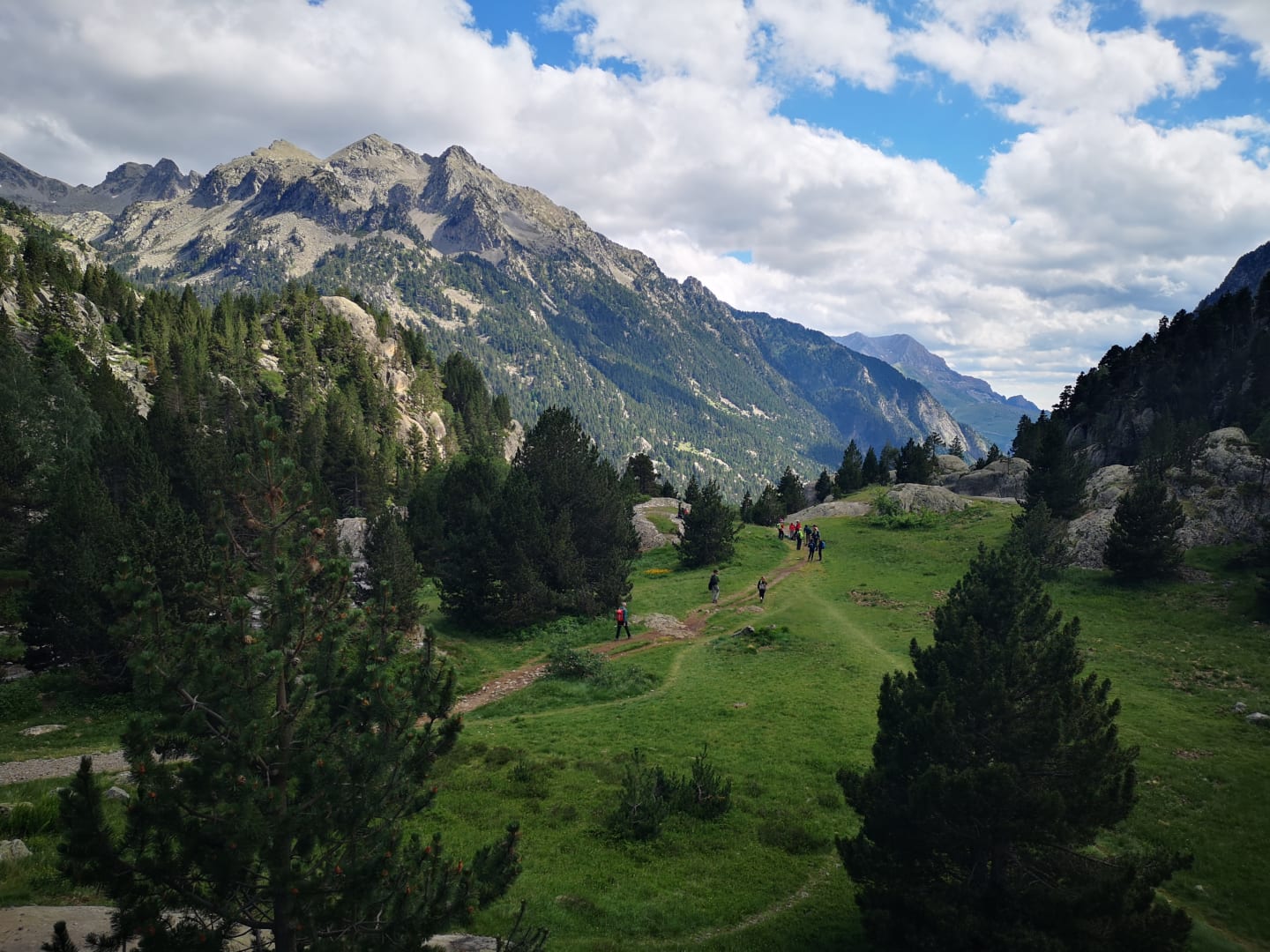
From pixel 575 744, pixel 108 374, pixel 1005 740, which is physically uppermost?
pixel 108 374

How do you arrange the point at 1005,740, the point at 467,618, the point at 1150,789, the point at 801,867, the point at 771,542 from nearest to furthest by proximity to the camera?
1. the point at 1005,740
2. the point at 801,867
3. the point at 1150,789
4. the point at 467,618
5. the point at 771,542

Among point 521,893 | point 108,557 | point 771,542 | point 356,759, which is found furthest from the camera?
point 771,542

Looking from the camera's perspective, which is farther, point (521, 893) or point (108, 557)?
point (108, 557)

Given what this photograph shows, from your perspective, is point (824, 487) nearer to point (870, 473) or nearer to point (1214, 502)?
point (870, 473)

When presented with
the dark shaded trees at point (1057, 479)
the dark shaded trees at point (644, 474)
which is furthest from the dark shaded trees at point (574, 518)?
the dark shaded trees at point (644, 474)

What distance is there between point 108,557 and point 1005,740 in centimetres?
3635

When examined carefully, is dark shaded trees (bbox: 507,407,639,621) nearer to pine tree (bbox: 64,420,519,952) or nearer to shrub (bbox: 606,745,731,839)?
shrub (bbox: 606,745,731,839)

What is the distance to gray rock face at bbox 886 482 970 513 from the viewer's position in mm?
66562

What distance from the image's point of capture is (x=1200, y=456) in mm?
46250

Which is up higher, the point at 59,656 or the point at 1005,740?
the point at 1005,740

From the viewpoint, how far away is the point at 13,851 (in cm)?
1288

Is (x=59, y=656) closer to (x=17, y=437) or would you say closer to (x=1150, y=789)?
(x=17, y=437)

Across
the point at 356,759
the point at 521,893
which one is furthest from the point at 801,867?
the point at 356,759

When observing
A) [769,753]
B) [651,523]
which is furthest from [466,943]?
[651,523]
